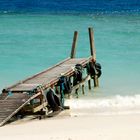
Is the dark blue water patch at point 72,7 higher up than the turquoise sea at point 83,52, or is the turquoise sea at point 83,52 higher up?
the dark blue water patch at point 72,7

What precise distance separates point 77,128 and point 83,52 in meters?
20.0

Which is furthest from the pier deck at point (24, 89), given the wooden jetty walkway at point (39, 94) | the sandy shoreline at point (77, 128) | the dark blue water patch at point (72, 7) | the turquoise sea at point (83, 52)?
the dark blue water patch at point (72, 7)

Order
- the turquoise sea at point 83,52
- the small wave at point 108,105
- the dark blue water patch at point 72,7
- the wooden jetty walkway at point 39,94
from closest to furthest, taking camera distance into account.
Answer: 1. the wooden jetty walkway at point 39,94
2. the small wave at point 108,105
3. the turquoise sea at point 83,52
4. the dark blue water patch at point 72,7

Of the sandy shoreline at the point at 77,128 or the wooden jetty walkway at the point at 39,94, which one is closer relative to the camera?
the sandy shoreline at the point at 77,128

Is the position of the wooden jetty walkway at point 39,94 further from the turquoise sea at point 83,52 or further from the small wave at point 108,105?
the turquoise sea at point 83,52

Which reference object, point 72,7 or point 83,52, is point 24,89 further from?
point 72,7

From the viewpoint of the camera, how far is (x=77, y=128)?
46.9 feet

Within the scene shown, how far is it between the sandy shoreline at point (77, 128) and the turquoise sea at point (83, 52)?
11.2ft

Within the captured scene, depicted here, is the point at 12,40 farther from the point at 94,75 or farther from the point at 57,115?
the point at 57,115

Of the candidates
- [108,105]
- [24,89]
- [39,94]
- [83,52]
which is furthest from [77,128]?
[83,52]

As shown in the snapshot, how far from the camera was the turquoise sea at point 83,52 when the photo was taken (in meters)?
22.1

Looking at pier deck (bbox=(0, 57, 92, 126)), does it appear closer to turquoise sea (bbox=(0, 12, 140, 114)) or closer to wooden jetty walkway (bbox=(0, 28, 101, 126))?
wooden jetty walkway (bbox=(0, 28, 101, 126))

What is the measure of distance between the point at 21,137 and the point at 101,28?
34.4 meters

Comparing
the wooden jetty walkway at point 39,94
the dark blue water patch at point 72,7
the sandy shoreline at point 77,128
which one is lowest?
the sandy shoreline at point 77,128
